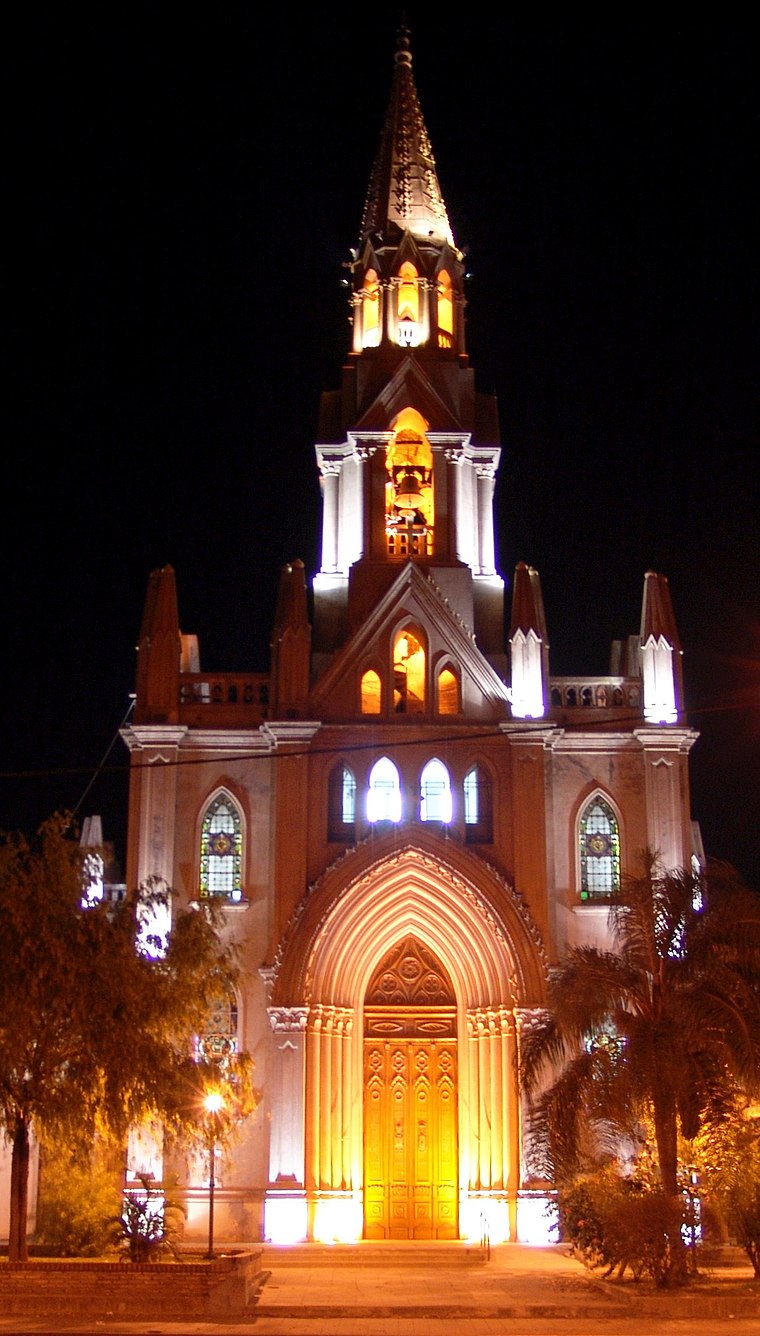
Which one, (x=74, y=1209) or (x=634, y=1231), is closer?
(x=634, y=1231)

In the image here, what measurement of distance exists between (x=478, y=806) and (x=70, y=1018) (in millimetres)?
13989

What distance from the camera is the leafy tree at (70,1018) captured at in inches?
1063

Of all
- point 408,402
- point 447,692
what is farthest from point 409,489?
point 447,692

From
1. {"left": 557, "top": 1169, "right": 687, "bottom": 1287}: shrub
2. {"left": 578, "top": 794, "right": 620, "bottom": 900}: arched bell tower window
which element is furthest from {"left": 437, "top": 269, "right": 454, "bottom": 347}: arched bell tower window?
{"left": 557, "top": 1169, "right": 687, "bottom": 1287}: shrub

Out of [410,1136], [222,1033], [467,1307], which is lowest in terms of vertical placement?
[467,1307]

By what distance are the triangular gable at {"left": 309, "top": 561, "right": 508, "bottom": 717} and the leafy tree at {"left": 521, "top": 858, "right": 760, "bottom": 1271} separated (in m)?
11.3

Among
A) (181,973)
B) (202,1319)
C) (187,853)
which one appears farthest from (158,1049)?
(187,853)

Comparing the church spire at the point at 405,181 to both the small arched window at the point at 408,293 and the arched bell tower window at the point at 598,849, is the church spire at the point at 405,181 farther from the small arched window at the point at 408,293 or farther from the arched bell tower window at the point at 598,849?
the arched bell tower window at the point at 598,849

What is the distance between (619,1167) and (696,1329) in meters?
8.83

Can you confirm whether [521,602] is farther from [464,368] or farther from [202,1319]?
[202,1319]

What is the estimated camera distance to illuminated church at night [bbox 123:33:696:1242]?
37.1 m

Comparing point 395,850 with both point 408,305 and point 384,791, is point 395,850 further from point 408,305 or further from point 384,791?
point 408,305

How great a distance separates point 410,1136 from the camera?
1506 inches

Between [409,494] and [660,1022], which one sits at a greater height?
[409,494]
